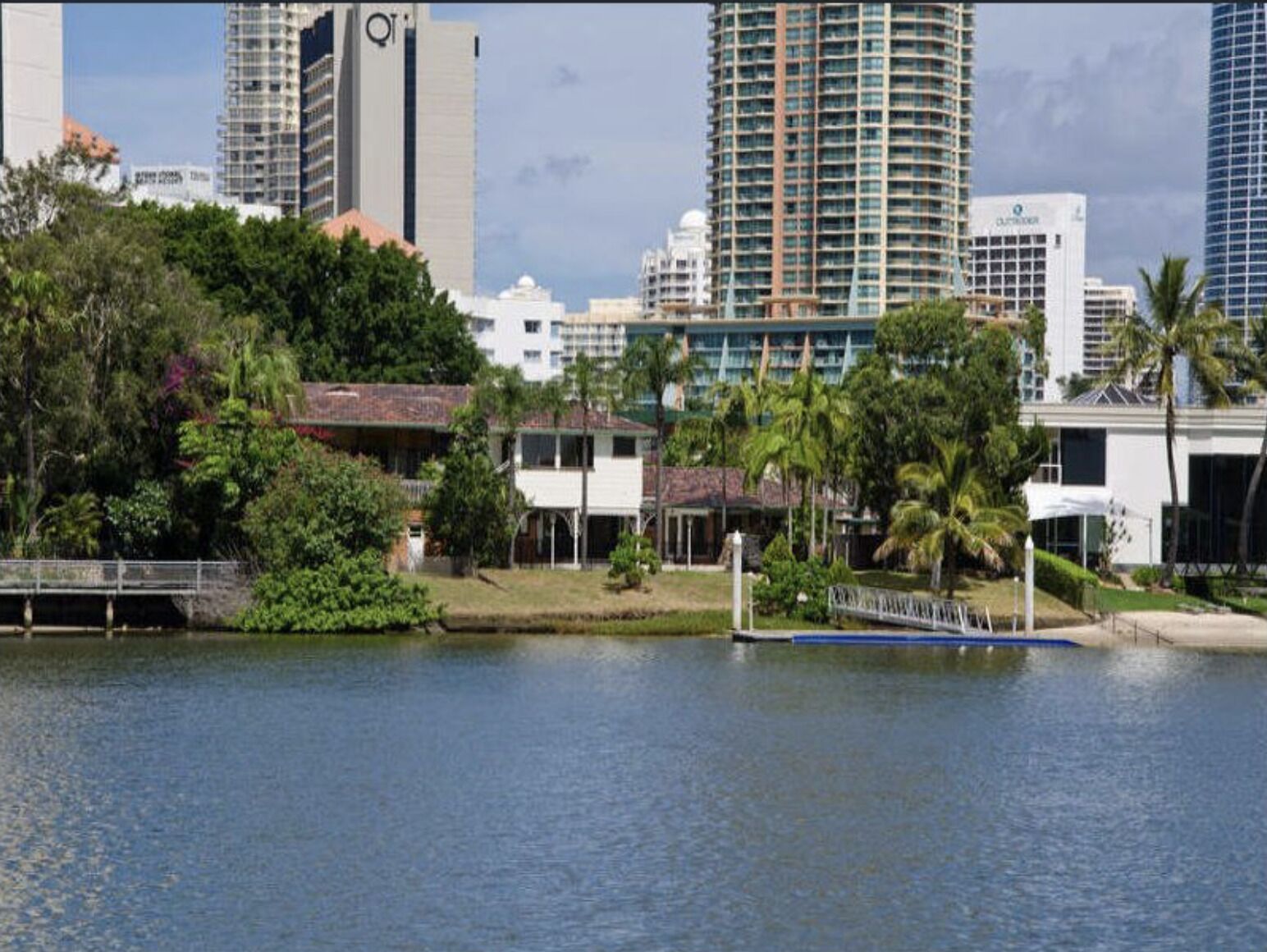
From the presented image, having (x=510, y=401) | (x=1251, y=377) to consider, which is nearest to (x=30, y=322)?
(x=510, y=401)

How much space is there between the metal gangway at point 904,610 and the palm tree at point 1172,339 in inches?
407

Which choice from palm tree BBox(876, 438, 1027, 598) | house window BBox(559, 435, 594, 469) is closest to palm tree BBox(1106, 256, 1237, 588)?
palm tree BBox(876, 438, 1027, 598)

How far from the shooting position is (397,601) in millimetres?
66250

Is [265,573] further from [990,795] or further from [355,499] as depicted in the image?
[990,795]

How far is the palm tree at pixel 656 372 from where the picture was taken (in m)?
75.1

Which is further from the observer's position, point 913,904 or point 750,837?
point 750,837

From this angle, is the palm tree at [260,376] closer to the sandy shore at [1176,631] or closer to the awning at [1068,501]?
the sandy shore at [1176,631]

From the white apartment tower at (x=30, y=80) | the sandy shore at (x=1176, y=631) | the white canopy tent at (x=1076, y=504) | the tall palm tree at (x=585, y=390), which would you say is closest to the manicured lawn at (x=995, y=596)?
the sandy shore at (x=1176, y=631)

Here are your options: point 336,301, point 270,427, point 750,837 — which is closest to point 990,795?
point 750,837

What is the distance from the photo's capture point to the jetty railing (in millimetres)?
64188

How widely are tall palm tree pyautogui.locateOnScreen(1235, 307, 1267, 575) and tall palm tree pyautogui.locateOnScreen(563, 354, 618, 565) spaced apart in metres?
24.5

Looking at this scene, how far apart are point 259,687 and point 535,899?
23.1m

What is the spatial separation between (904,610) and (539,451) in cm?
1618

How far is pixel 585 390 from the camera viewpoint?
241 feet
